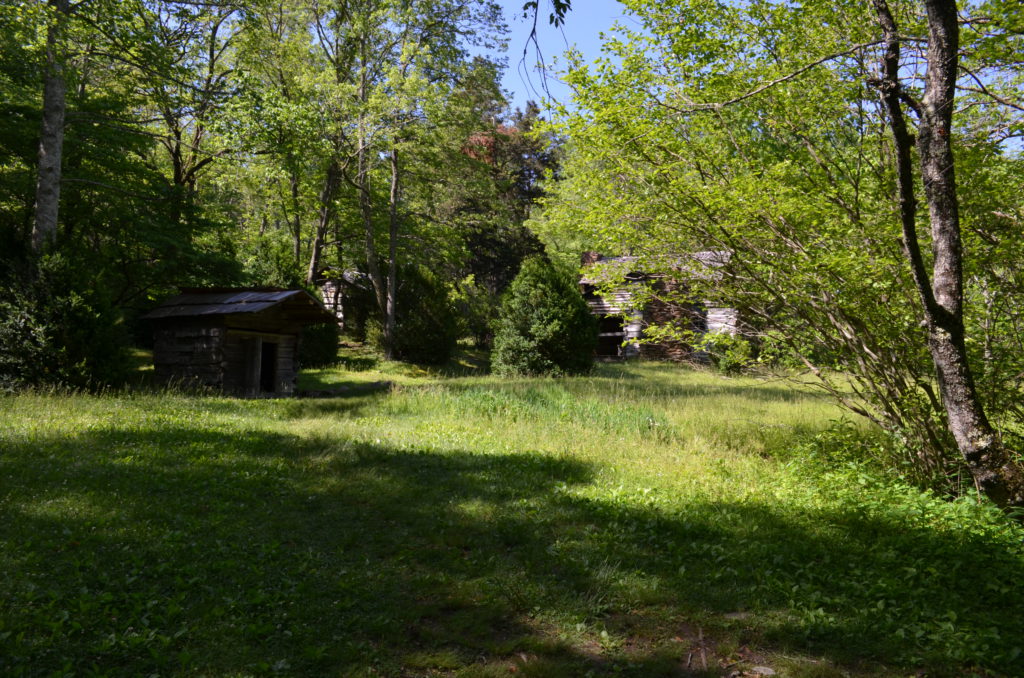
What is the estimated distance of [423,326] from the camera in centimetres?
2508

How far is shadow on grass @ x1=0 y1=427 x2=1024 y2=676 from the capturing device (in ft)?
12.6

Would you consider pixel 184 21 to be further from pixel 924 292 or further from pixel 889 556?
pixel 889 556

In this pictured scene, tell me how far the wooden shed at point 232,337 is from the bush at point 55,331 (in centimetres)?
229

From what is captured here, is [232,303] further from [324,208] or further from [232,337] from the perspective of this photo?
[324,208]

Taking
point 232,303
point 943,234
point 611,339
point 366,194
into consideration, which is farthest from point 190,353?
point 611,339

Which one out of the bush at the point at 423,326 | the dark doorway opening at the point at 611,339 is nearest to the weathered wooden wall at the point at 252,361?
the bush at the point at 423,326

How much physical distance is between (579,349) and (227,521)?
17139mm

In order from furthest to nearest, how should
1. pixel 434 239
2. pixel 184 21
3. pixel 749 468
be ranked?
1. pixel 434 239
2. pixel 184 21
3. pixel 749 468

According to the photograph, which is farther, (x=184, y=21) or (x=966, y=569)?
(x=184, y=21)

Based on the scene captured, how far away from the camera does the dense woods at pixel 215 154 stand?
12.6m

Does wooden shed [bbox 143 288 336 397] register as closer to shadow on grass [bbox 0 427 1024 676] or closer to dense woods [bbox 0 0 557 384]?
dense woods [bbox 0 0 557 384]

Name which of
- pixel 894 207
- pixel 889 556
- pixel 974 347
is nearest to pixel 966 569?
pixel 889 556

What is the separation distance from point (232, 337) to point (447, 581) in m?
13.0

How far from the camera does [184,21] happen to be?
16.5 metres
